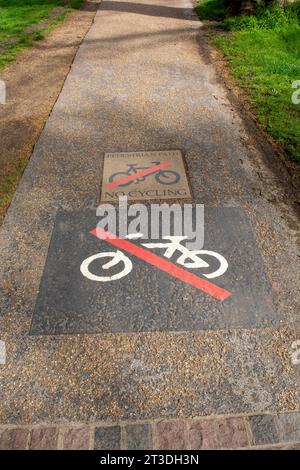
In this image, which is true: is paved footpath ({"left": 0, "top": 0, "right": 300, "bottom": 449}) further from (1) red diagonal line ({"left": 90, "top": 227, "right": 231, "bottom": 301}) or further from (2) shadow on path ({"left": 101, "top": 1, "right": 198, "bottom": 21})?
(2) shadow on path ({"left": 101, "top": 1, "right": 198, "bottom": 21})

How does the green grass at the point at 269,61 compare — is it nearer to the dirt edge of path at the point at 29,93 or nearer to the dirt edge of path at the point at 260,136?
the dirt edge of path at the point at 260,136

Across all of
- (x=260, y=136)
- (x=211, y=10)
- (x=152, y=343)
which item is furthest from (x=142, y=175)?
(x=211, y=10)

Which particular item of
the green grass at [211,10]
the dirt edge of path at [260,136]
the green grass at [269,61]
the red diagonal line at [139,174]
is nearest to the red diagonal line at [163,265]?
the red diagonal line at [139,174]

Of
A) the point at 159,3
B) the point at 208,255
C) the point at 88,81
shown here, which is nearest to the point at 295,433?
the point at 208,255

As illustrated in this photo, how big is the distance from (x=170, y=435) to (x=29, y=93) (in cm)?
748

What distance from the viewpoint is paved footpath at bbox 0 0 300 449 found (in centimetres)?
283

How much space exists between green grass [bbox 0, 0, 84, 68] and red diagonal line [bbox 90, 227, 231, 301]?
7.47 m

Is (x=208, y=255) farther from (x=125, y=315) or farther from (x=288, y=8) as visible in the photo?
(x=288, y=8)

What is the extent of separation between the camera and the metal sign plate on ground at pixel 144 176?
507 centimetres

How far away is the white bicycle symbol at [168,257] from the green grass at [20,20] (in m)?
7.77

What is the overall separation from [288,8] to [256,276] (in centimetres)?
1150

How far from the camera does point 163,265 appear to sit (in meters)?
4.07

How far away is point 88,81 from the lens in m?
8.64

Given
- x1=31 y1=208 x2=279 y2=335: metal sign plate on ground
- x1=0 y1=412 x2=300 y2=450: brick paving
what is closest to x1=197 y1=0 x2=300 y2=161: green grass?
x1=31 y1=208 x2=279 y2=335: metal sign plate on ground
